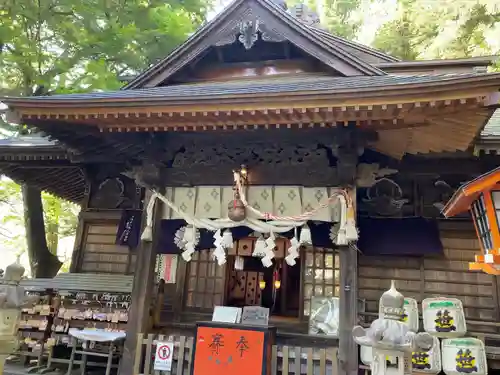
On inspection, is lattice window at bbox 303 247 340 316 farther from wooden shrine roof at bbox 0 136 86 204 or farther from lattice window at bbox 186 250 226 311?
wooden shrine roof at bbox 0 136 86 204

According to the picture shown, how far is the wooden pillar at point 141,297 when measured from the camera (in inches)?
229

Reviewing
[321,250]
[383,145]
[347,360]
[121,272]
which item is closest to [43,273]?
[121,272]

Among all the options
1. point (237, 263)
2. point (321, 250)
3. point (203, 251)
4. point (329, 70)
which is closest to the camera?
point (329, 70)

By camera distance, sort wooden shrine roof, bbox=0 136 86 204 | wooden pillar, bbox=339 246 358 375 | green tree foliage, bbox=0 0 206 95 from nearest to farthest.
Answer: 1. wooden pillar, bbox=339 246 358 375
2. wooden shrine roof, bbox=0 136 86 204
3. green tree foliage, bbox=0 0 206 95

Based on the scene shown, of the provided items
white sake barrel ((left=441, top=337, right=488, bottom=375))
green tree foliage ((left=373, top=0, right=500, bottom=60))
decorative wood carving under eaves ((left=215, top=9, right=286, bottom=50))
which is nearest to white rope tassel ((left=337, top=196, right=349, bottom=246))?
white sake barrel ((left=441, top=337, right=488, bottom=375))

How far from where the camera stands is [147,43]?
9789 mm

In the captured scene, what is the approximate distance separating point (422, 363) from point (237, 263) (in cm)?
463

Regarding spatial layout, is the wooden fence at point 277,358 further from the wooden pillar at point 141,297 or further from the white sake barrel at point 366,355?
the white sake barrel at point 366,355

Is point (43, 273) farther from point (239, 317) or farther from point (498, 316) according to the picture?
point (498, 316)

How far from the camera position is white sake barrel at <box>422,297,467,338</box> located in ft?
18.2

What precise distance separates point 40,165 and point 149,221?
3723 millimetres

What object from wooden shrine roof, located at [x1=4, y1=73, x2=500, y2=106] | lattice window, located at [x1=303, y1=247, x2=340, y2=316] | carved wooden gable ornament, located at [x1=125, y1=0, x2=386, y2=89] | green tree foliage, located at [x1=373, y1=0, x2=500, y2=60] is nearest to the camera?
wooden shrine roof, located at [x1=4, y1=73, x2=500, y2=106]

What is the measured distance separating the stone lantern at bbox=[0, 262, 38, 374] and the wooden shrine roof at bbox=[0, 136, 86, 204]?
3081 mm

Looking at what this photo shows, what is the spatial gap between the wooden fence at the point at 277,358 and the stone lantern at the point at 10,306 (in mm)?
1729
